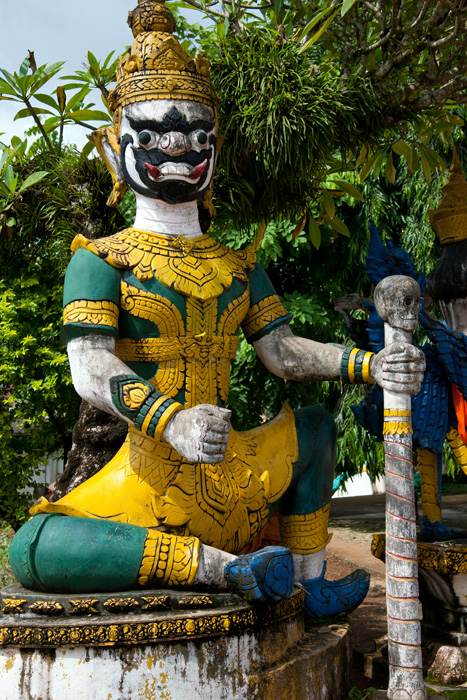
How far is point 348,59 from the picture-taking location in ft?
12.1

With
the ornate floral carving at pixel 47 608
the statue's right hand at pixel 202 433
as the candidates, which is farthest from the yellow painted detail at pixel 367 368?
the ornate floral carving at pixel 47 608

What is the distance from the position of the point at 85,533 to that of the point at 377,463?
21.2 ft

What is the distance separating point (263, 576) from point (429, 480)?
1.36 m

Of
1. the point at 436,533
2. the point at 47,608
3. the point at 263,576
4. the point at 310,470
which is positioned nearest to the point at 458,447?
the point at 436,533

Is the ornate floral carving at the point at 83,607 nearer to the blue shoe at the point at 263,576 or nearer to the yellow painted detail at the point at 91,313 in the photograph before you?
the blue shoe at the point at 263,576

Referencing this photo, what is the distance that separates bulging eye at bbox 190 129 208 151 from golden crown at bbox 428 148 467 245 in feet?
4.74

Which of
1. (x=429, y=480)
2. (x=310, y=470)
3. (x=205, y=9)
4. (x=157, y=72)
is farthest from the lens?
(x=205, y=9)

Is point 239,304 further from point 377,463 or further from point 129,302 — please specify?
point 377,463

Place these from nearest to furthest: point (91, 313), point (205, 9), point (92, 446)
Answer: point (91, 313) → point (205, 9) → point (92, 446)

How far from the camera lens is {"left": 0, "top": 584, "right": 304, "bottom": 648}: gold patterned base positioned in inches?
91.7

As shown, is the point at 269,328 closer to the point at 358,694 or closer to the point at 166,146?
the point at 166,146

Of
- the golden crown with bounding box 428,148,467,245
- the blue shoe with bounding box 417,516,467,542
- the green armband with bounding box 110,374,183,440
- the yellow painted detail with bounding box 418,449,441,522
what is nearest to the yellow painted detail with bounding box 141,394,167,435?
the green armband with bounding box 110,374,183,440

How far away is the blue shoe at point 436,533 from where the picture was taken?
3.56 m

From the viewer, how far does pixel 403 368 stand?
103 inches
